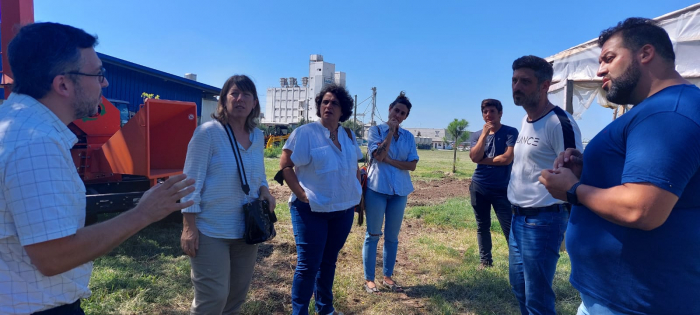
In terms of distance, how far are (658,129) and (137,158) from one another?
464 cm

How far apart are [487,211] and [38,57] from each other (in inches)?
173

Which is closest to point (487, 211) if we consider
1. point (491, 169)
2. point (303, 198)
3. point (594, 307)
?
point (491, 169)

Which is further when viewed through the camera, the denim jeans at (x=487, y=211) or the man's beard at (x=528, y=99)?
the denim jeans at (x=487, y=211)

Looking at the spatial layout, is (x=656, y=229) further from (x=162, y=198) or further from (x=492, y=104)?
(x=492, y=104)

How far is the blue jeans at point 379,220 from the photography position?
3.88m

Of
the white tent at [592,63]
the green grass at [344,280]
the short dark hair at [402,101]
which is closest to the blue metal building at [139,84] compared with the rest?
the green grass at [344,280]

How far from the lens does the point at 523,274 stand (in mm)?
2713

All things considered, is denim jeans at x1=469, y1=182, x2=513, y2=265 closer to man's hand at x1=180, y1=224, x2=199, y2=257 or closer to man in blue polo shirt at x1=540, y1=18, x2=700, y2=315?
man in blue polo shirt at x1=540, y1=18, x2=700, y2=315

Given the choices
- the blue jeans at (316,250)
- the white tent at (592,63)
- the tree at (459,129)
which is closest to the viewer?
the blue jeans at (316,250)

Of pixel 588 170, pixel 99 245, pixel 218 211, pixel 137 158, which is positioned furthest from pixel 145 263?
pixel 588 170

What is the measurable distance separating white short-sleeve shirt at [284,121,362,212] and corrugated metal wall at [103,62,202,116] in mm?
13107

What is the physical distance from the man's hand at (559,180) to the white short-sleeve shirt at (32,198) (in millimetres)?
1804

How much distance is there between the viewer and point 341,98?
338 cm

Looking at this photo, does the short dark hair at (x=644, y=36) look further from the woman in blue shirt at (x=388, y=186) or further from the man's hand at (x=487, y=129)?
the man's hand at (x=487, y=129)
